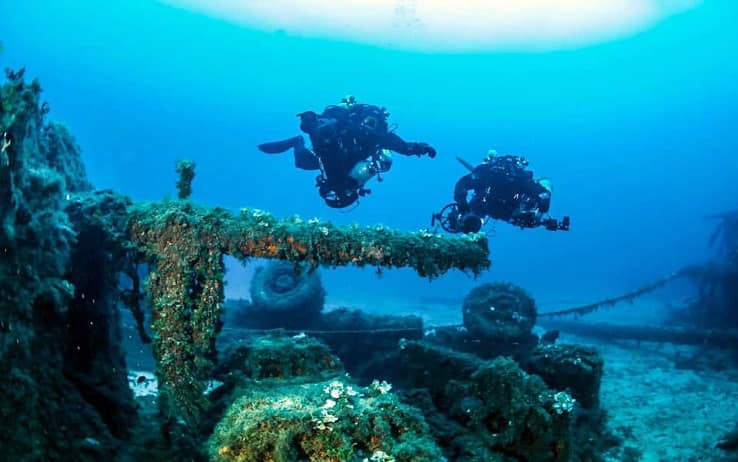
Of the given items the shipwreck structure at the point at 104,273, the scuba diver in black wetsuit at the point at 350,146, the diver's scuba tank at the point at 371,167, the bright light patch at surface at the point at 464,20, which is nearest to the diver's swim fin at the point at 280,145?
the scuba diver in black wetsuit at the point at 350,146

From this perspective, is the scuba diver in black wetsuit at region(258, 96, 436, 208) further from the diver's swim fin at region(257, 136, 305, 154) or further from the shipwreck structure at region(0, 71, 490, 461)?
the shipwreck structure at region(0, 71, 490, 461)

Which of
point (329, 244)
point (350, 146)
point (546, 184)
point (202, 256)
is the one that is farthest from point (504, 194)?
point (202, 256)

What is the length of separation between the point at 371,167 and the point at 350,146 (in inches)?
23.8

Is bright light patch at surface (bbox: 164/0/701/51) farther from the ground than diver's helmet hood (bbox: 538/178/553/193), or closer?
farther from the ground

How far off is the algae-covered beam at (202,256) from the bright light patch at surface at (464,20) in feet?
220

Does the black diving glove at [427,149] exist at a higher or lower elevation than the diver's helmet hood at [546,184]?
higher

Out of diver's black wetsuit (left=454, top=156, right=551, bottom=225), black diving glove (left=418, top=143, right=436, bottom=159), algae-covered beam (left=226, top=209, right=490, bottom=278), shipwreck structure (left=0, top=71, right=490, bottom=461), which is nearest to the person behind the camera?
shipwreck structure (left=0, top=71, right=490, bottom=461)

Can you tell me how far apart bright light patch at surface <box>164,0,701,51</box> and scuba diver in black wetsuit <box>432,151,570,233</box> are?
204 ft

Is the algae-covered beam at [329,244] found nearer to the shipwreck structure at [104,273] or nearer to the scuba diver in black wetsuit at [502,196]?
the shipwreck structure at [104,273]

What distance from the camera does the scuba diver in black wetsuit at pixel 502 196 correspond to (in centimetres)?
906

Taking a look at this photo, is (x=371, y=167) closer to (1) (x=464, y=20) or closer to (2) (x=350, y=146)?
(2) (x=350, y=146)

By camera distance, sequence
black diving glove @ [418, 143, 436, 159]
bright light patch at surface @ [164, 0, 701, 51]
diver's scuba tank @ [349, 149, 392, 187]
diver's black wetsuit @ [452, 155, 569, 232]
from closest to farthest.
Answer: black diving glove @ [418, 143, 436, 159] < diver's scuba tank @ [349, 149, 392, 187] < diver's black wetsuit @ [452, 155, 569, 232] < bright light patch at surface @ [164, 0, 701, 51]

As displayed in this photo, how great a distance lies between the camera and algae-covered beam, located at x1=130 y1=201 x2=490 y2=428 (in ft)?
17.2

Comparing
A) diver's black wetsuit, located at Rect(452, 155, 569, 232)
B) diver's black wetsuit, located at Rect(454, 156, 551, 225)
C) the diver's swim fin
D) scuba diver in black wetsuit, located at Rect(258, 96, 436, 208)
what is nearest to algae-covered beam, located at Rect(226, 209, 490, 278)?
scuba diver in black wetsuit, located at Rect(258, 96, 436, 208)
